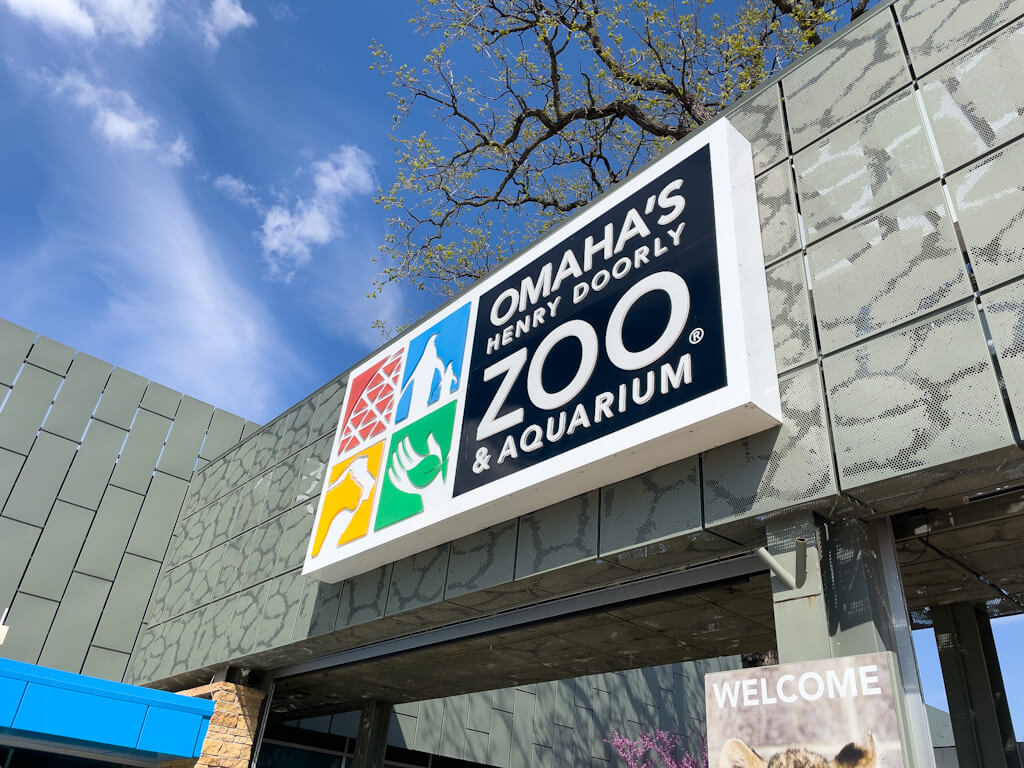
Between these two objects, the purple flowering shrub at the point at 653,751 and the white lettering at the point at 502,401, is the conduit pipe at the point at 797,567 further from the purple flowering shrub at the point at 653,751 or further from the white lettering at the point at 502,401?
the purple flowering shrub at the point at 653,751

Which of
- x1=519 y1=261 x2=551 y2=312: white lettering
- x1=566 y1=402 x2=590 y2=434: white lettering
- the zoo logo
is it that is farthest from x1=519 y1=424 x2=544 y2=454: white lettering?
x1=519 y1=261 x2=551 y2=312: white lettering

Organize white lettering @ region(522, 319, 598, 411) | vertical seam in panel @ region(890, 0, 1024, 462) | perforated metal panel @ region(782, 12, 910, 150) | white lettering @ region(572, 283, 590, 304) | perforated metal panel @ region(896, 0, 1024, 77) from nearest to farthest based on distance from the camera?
vertical seam in panel @ region(890, 0, 1024, 462) → perforated metal panel @ region(896, 0, 1024, 77) → perforated metal panel @ region(782, 12, 910, 150) → white lettering @ region(522, 319, 598, 411) → white lettering @ region(572, 283, 590, 304)

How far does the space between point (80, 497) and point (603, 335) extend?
970cm

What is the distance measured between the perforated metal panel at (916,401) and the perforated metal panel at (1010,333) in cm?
6

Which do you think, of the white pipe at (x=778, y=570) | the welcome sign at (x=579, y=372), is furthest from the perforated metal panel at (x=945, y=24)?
the white pipe at (x=778, y=570)

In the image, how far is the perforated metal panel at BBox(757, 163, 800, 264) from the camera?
17.0ft

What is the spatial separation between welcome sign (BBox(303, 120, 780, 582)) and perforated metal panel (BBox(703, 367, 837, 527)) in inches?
4.5

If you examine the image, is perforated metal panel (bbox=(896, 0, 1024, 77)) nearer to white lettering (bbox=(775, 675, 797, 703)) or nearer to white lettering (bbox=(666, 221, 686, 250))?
white lettering (bbox=(666, 221, 686, 250))

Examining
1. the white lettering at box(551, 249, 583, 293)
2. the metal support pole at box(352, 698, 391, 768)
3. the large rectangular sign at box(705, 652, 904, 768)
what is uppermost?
the white lettering at box(551, 249, 583, 293)

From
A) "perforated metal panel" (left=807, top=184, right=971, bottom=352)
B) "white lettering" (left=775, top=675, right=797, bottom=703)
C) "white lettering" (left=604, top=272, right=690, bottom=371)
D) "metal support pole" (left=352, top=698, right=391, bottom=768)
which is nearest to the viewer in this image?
"white lettering" (left=775, top=675, right=797, bottom=703)

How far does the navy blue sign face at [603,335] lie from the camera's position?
5.14 m

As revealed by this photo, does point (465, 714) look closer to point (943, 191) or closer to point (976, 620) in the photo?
point (976, 620)

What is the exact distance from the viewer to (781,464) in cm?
454

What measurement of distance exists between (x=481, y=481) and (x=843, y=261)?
9.93ft
